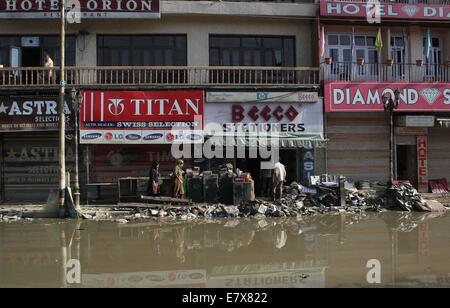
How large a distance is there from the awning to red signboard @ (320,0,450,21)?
526 centimetres

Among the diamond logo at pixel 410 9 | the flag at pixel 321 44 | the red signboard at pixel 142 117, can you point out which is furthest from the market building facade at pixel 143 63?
the diamond logo at pixel 410 9

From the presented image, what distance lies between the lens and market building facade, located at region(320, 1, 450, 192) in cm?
2169

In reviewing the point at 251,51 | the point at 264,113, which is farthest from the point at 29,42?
the point at 264,113

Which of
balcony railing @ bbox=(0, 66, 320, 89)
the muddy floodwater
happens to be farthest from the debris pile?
balcony railing @ bbox=(0, 66, 320, 89)

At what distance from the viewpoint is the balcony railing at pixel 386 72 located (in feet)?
73.7

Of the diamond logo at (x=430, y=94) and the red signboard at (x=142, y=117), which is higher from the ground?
the diamond logo at (x=430, y=94)

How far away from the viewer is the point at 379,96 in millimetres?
21641

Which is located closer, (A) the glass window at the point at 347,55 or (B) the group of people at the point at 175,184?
(B) the group of people at the point at 175,184

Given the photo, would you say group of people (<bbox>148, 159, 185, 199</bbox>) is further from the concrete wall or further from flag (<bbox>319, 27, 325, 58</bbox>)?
the concrete wall

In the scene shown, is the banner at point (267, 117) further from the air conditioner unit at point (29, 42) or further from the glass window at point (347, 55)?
the air conditioner unit at point (29, 42)

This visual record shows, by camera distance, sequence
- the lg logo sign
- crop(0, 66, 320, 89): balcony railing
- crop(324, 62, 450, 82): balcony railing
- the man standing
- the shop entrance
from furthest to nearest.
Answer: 1. the shop entrance
2. crop(324, 62, 450, 82): balcony railing
3. the lg logo sign
4. crop(0, 66, 320, 89): balcony railing
5. the man standing

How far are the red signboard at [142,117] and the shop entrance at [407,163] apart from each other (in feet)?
29.6

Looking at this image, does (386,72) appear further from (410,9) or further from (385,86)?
(410,9)

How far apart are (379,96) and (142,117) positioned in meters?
9.67
